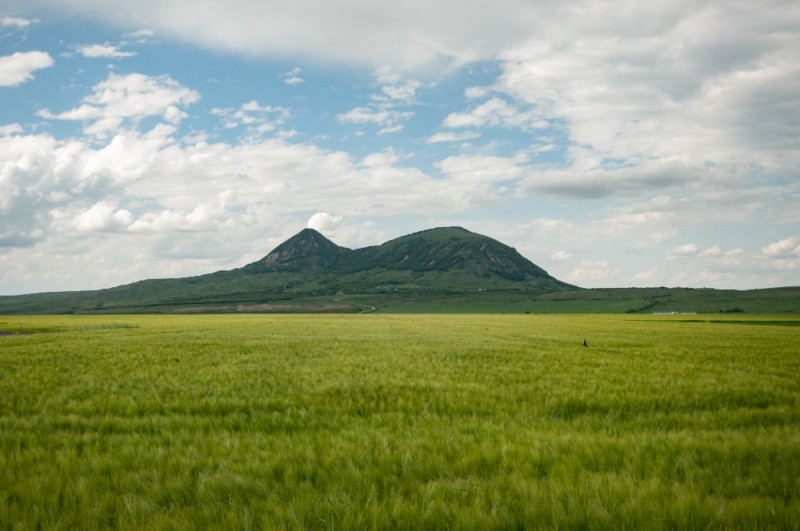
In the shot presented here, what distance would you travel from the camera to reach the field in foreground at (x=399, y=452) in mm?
4066

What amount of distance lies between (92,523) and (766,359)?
24.3m

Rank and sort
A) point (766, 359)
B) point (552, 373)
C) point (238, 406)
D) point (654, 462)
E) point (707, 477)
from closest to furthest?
point (707, 477) → point (654, 462) → point (238, 406) → point (552, 373) → point (766, 359)

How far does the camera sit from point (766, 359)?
19406 mm

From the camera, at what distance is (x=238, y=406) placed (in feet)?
30.8

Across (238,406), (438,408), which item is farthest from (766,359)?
(238,406)

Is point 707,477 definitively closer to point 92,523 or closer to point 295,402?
point 92,523

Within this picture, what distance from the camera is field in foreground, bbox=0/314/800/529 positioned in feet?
13.3

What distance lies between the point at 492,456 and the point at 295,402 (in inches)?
207

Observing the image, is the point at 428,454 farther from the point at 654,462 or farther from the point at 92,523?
the point at 92,523

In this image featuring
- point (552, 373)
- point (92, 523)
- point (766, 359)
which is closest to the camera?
point (92, 523)

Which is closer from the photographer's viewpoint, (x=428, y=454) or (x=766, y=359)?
(x=428, y=454)

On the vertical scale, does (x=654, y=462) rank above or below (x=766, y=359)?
above

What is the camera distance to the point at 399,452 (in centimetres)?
589

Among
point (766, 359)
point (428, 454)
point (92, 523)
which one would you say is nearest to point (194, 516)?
point (92, 523)
